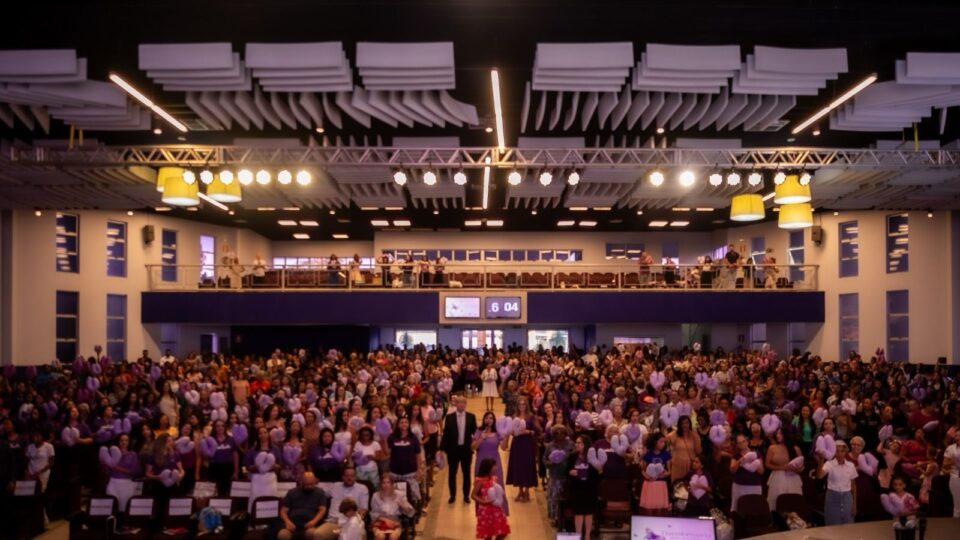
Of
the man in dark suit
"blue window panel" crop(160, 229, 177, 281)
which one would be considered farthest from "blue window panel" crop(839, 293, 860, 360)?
"blue window panel" crop(160, 229, 177, 281)

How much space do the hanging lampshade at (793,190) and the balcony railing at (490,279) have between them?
12.8 m

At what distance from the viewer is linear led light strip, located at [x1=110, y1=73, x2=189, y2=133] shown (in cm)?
1224

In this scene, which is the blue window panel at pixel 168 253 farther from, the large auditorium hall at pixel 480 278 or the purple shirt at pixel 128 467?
the purple shirt at pixel 128 467

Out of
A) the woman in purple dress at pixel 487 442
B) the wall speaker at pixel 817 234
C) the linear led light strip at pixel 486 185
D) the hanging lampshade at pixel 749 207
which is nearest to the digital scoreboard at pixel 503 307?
the linear led light strip at pixel 486 185

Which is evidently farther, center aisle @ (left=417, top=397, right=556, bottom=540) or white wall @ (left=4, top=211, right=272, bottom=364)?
white wall @ (left=4, top=211, right=272, bottom=364)

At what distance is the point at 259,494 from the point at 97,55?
654cm

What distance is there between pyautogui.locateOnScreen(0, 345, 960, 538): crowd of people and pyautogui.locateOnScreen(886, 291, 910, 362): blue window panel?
7.76 metres

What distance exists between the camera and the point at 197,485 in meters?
10.8

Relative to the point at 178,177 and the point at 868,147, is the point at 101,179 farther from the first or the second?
the point at 868,147

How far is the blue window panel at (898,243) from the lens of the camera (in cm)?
2544

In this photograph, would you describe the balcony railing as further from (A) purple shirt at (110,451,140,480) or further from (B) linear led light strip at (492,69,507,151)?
(A) purple shirt at (110,451,140,480)

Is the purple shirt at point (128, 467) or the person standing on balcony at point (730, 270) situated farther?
the person standing on balcony at point (730, 270)

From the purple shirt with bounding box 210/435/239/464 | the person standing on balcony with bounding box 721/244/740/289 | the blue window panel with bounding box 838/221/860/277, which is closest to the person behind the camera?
the purple shirt with bounding box 210/435/239/464

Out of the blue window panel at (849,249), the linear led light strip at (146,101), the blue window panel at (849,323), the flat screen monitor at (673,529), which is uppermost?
the linear led light strip at (146,101)
